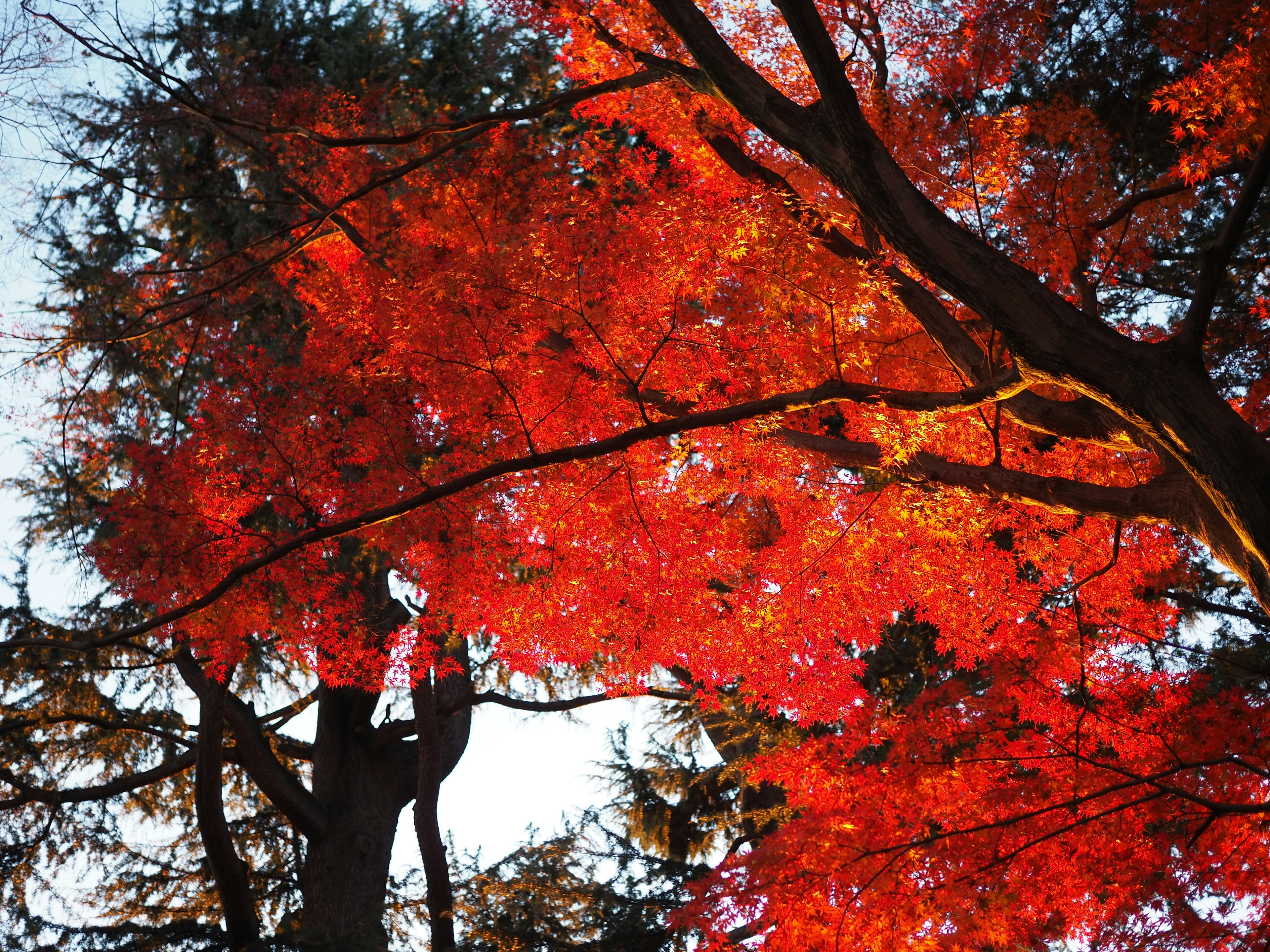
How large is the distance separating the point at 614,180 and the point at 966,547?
574 centimetres

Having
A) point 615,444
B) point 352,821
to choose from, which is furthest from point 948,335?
point 352,821

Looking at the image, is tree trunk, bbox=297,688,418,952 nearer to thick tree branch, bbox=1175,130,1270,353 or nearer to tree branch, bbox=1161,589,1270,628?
tree branch, bbox=1161,589,1270,628

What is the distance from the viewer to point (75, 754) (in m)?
12.3

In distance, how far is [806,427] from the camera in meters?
9.16

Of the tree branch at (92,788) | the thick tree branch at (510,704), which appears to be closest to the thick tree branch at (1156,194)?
the thick tree branch at (510,704)

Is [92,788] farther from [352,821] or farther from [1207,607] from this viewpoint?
[1207,607]

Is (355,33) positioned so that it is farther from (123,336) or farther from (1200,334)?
(1200,334)

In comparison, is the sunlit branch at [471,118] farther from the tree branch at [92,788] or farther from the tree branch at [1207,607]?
the tree branch at [92,788]

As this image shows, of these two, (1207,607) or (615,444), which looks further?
(1207,607)

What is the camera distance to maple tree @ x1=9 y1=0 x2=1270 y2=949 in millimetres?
5672

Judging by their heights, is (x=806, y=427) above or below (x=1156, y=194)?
above

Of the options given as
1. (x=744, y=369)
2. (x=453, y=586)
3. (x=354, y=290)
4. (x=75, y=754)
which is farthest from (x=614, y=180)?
(x=75, y=754)

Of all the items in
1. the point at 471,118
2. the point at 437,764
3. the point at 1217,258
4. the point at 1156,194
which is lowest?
the point at 1217,258

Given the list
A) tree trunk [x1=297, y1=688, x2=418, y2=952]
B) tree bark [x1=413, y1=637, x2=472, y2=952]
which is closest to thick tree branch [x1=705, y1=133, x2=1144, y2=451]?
tree bark [x1=413, y1=637, x2=472, y2=952]
